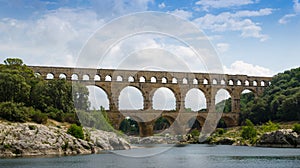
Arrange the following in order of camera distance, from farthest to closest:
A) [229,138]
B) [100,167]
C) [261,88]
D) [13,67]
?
1. [261,88]
2. [229,138]
3. [13,67]
4. [100,167]

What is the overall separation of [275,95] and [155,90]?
811 inches

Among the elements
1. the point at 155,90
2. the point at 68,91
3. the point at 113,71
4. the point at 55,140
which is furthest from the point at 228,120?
the point at 55,140

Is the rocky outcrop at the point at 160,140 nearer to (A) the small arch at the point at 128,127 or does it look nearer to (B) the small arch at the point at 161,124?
(B) the small arch at the point at 161,124

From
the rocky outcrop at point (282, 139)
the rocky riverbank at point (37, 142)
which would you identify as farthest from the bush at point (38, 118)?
the rocky outcrop at point (282, 139)

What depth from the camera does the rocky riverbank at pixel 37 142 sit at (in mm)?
36562

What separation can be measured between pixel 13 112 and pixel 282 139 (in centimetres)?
2899

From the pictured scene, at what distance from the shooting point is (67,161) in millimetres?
32250

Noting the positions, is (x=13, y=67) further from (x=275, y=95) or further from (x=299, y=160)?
(x=275, y=95)

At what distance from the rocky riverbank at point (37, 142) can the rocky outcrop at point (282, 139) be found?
2015 cm

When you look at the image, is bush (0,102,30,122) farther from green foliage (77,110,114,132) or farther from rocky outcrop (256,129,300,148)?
rocky outcrop (256,129,300,148)

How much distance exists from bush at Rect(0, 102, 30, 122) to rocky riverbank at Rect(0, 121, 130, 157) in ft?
6.94

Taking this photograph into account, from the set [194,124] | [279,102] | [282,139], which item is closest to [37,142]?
[282,139]

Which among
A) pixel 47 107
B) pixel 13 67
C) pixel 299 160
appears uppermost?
pixel 13 67

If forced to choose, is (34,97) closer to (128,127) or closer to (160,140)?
(160,140)
